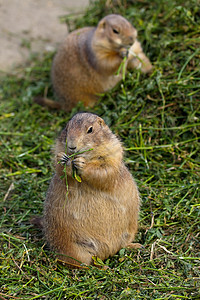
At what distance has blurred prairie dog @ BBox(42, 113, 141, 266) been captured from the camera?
151 inches

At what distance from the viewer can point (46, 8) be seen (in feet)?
33.6

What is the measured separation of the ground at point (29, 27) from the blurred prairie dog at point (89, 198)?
498 cm

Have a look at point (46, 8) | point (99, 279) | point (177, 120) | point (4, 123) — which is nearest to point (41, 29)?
point (46, 8)

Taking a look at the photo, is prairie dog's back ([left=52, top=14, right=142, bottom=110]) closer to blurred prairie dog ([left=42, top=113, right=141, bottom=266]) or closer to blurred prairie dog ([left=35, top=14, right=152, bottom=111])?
blurred prairie dog ([left=35, top=14, right=152, bottom=111])

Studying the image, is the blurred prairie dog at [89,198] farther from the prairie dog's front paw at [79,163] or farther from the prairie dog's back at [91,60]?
the prairie dog's back at [91,60]

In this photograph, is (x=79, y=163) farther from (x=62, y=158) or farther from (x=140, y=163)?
(x=140, y=163)

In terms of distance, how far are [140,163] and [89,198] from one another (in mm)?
1861

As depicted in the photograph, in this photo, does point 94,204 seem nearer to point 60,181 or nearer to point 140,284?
point 60,181

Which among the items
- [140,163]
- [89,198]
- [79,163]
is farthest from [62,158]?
[140,163]

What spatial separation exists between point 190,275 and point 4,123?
159 inches

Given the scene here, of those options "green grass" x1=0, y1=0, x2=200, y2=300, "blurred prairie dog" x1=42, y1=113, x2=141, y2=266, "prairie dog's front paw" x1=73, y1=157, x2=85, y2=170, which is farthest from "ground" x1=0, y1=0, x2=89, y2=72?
"prairie dog's front paw" x1=73, y1=157, x2=85, y2=170

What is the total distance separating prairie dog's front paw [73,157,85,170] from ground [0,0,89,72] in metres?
5.24

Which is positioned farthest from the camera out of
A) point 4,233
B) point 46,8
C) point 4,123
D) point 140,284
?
point 46,8

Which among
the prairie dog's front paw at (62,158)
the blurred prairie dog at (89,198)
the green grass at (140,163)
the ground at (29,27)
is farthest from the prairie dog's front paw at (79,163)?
the ground at (29,27)
